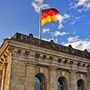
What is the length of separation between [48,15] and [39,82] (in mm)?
8580

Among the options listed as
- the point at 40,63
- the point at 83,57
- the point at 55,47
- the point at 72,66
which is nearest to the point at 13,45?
the point at 40,63

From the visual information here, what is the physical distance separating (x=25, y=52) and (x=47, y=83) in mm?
3834

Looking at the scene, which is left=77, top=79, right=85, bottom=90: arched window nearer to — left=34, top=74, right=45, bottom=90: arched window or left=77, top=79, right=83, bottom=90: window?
left=77, top=79, right=83, bottom=90: window

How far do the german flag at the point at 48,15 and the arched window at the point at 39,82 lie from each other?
6866 mm

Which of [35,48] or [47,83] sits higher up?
[35,48]

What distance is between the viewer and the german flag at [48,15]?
22688 millimetres

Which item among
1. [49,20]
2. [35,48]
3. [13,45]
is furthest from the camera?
[49,20]

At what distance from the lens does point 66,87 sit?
19.8 metres

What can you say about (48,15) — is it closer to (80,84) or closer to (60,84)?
(60,84)

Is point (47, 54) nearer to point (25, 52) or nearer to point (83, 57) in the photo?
point (25, 52)

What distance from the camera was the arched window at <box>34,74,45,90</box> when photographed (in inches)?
730

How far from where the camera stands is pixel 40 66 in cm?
1862

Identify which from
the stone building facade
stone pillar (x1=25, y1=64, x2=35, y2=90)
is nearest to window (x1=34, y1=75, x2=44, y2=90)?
the stone building facade

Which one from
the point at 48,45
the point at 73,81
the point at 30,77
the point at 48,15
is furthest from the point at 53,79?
the point at 48,15
